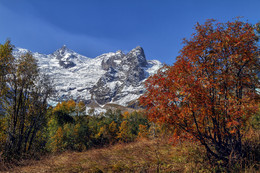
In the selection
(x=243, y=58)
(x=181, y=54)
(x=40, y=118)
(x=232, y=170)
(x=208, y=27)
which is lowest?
(x=232, y=170)

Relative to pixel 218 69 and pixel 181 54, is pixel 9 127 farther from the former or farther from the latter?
pixel 218 69

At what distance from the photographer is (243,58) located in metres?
5.77

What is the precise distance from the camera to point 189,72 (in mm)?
6348

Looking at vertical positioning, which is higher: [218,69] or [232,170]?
[218,69]

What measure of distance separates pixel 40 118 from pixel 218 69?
632 inches

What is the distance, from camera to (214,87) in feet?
19.0

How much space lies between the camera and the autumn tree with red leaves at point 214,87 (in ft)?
18.1

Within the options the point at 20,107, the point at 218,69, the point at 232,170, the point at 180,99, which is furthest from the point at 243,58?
the point at 20,107

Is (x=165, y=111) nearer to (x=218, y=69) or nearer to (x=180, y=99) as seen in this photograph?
(x=180, y=99)

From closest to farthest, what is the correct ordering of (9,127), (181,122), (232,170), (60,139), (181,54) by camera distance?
(232,170)
(181,122)
(181,54)
(9,127)
(60,139)

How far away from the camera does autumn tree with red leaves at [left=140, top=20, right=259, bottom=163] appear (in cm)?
552

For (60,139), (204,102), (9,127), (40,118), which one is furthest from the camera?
(60,139)

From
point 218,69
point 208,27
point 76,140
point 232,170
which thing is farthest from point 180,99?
point 76,140

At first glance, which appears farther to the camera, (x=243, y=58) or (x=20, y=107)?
(x=20, y=107)
